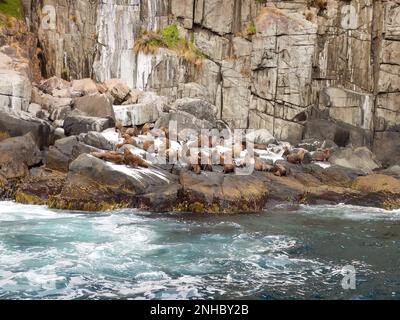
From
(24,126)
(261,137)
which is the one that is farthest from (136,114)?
(24,126)

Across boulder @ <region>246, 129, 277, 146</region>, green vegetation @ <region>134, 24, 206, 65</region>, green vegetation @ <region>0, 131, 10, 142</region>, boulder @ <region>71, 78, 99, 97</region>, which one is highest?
green vegetation @ <region>134, 24, 206, 65</region>

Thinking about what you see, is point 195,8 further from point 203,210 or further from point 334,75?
point 203,210

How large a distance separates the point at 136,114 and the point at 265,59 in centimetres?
1130

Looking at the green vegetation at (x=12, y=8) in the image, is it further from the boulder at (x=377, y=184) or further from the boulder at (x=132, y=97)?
the boulder at (x=377, y=184)

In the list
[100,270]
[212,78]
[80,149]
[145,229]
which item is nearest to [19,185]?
[80,149]

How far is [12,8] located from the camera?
32812mm

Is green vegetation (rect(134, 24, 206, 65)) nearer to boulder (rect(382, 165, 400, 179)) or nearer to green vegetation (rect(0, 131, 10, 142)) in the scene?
green vegetation (rect(0, 131, 10, 142))

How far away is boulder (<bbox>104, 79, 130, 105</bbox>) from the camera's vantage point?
33.2 metres

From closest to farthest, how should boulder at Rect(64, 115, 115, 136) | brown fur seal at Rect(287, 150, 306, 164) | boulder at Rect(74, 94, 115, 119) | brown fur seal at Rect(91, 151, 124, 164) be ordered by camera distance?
brown fur seal at Rect(91, 151, 124, 164) < brown fur seal at Rect(287, 150, 306, 164) < boulder at Rect(64, 115, 115, 136) < boulder at Rect(74, 94, 115, 119)

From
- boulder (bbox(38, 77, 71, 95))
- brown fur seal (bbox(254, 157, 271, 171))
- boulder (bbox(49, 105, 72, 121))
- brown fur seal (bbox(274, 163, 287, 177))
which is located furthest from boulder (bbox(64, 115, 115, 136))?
brown fur seal (bbox(274, 163, 287, 177))

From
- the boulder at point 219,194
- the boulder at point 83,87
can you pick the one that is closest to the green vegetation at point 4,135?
the boulder at point 83,87

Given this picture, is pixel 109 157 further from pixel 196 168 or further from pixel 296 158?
pixel 296 158

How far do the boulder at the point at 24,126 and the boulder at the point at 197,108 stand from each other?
36.5 feet

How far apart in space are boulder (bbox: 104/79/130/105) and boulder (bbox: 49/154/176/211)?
13.8 metres
